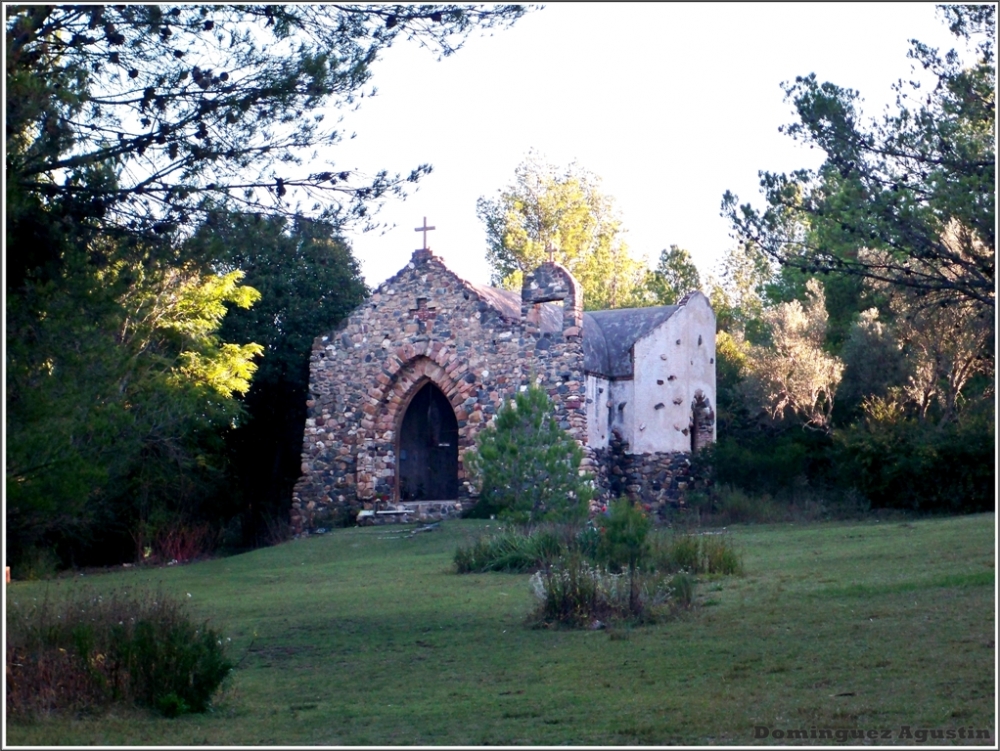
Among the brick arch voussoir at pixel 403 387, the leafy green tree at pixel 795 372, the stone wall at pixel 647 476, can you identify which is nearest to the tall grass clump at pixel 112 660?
the brick arch voussoir at pixel 403 387

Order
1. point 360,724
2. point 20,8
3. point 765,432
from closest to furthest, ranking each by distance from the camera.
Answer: point 360,724 → point 20,8 → point 765,432

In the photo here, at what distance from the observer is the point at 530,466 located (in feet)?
66.9

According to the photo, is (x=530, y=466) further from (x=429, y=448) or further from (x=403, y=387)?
(x=429, y=448)

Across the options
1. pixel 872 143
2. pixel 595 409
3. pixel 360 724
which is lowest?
pixel 360 724

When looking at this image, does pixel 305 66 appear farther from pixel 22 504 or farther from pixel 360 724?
pixel 360 724

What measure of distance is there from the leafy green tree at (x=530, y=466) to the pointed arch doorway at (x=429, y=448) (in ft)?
36.5

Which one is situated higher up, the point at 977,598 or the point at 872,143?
the point at 872,143

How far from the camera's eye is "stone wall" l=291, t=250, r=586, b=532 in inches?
1141

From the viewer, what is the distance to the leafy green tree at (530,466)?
20.3m

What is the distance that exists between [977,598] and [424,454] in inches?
817

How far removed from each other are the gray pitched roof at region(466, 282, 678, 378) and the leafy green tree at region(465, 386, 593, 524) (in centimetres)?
875

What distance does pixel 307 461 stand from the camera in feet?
103

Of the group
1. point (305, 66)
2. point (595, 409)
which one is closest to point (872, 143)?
point (305, 66)

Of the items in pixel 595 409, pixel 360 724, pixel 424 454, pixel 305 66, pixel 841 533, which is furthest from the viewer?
pixel 424 454
